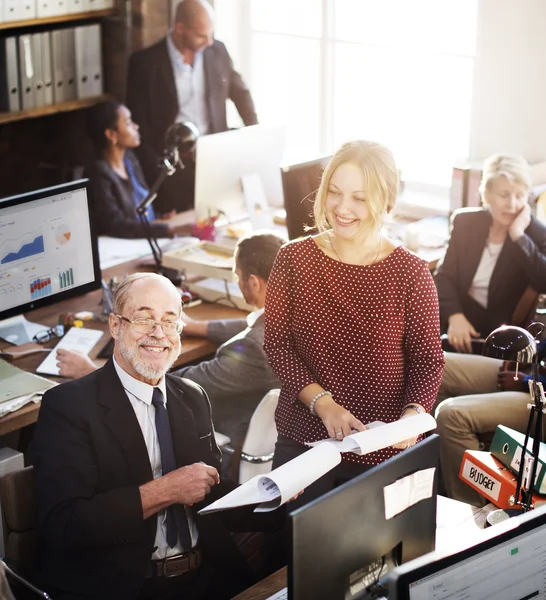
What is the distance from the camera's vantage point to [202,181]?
12.5 feet

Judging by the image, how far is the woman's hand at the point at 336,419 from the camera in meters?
2.07

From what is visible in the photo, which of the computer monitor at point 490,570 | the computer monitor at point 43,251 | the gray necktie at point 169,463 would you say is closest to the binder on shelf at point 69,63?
the computer monitor at point 43,251

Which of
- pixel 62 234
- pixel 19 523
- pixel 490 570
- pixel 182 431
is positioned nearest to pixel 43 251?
pixel 62 234

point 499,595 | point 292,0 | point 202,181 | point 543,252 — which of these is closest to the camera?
point 499,595

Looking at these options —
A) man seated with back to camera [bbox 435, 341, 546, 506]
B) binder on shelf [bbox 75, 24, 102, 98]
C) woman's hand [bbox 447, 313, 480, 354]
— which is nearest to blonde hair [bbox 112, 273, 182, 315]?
man seated with back to camera [bbox 435, 341, 546, 506]

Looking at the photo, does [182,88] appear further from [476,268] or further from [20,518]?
[20,518]

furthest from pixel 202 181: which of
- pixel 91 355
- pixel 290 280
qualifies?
pixel 290 280

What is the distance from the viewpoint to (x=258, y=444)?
2.51m

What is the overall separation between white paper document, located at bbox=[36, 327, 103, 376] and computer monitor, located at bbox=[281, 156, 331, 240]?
0.88 meters

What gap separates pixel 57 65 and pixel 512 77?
2451 millimetres

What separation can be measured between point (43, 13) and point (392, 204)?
129 inches

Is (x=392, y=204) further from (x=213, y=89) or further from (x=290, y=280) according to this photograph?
(x=213, y=89)

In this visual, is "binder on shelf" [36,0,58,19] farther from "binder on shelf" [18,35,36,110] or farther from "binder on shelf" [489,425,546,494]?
"binder on shelf" [489,425,546,494]

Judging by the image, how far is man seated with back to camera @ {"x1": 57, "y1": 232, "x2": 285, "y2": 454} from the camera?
2670mm
